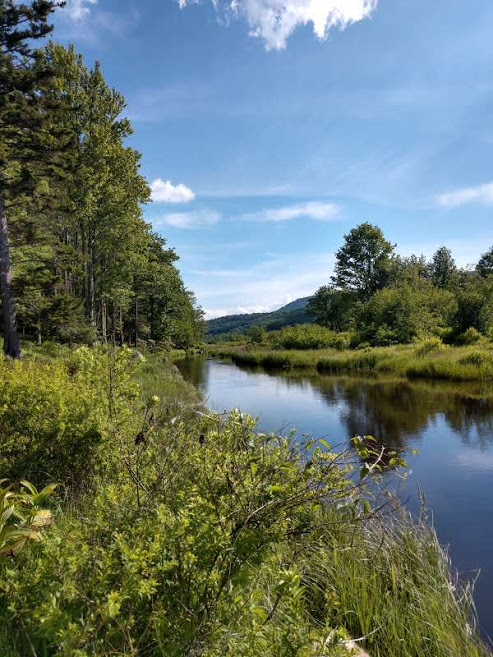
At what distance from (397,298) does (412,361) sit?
49.0ft

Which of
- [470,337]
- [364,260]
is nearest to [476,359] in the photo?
[470,337]

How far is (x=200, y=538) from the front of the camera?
2143mm

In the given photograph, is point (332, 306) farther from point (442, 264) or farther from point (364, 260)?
point (442, 264)

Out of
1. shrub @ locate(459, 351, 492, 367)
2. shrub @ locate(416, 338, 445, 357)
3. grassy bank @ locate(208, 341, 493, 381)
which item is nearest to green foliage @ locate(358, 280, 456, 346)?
grassy bank @ locate(208, 341, 493, 381)

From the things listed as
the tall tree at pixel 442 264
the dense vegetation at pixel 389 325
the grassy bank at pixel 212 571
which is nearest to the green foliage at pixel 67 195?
the grassy bank at pixel 212 571

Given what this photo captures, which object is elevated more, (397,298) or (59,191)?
(59,191)

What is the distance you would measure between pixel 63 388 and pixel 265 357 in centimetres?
3890

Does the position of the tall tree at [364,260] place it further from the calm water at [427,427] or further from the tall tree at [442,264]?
the calm water at [427,427]

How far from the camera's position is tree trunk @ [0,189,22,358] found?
45.3 ft

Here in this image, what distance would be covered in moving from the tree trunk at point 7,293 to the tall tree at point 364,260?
5327 cm

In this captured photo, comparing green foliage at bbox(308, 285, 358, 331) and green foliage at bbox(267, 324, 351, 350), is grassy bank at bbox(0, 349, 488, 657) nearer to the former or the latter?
A: green foliage at bbox(267, 324, 351, 350)

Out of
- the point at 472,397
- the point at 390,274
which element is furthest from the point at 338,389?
the point at 390,274

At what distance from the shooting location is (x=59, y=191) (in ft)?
57.5

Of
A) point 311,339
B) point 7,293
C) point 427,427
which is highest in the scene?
point 7,293
